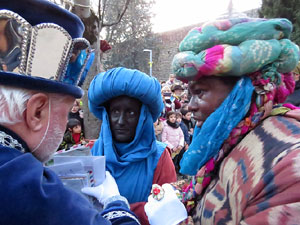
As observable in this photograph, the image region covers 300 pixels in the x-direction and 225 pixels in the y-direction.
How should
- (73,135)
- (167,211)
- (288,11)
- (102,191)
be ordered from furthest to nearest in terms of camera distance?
(288,11), (73,135), (102,191), (167,211)

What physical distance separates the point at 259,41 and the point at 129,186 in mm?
1384

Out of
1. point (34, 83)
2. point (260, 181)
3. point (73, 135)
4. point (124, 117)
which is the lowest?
point (73, 135)

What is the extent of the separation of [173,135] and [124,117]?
3361 mm

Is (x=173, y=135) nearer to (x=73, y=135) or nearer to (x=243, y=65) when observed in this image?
(x=73, y=135)

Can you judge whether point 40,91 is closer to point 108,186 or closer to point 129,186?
point 108,186

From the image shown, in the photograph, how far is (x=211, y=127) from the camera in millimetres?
1237

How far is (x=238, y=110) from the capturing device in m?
1.17

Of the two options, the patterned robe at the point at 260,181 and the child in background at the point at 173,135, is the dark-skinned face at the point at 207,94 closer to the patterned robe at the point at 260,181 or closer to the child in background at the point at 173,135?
the patterned robe at the point at 260,181

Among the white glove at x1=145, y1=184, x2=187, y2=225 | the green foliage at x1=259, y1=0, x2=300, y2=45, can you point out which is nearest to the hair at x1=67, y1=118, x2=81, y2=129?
the white glove at x1=145, y1=184, x2=187, y2=225

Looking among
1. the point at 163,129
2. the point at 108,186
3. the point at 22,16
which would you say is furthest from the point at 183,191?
the point at 163,129

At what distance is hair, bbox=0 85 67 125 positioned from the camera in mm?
866

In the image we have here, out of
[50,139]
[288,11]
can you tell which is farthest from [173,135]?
[288,11]

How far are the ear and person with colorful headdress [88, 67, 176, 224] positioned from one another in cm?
115

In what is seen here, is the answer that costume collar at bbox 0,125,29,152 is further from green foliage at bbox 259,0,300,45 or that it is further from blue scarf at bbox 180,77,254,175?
green foliage at bbox 259,0,300,45
